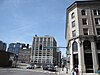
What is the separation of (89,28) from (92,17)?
3.79m

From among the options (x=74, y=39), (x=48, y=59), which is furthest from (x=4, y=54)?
(x=48, y=59)

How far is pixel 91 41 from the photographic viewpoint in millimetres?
34625

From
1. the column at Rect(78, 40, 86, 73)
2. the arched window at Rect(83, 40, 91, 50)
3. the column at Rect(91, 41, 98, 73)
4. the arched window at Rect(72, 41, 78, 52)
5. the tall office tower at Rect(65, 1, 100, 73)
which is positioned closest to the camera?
the column at Rect(91, 41, 98, 73)

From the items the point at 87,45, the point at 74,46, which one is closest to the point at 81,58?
the point at 87,45

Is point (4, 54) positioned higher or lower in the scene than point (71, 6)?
lower

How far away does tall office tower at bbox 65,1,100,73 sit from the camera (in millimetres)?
33406

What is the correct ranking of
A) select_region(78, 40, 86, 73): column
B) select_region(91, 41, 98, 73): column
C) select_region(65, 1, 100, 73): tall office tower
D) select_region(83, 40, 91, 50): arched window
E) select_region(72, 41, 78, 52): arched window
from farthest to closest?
select_region(72, 41, 78, 52): arched window
select_region(83, 40, 91, 50): arched window
select_region(65, 1, 100, 73): tall office tower
select_region(78, 40, 86, 73): column
select_region(91, 41, 98, 73): column

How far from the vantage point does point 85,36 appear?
115ft

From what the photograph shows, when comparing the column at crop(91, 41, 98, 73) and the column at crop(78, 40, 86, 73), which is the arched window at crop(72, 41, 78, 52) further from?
the column at crop(91, 41, 98, 73)

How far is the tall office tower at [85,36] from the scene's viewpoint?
3341 cm

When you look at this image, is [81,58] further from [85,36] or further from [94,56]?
[85,36]

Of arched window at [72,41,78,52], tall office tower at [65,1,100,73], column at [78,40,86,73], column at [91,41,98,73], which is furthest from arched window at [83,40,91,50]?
arched window at [72,41,78,52]

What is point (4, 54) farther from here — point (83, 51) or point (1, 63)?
Answer: point (83, 51)

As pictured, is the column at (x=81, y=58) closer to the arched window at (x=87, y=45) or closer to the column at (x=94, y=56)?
the arched window at (x=87, y=45)
